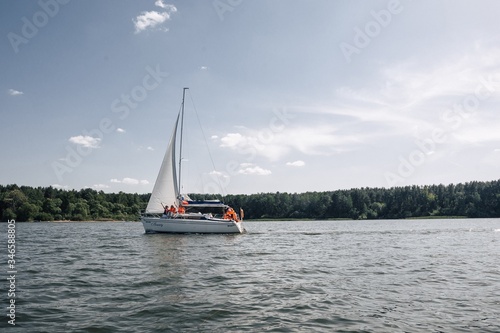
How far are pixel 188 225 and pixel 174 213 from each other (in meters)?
2.22

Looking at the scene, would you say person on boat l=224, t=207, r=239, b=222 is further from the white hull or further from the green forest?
the green forest

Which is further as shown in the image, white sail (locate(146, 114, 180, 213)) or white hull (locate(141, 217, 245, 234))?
white sail (locate(146, 114, 180, 213))

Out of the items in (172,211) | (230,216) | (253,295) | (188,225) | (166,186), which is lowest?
(253,295)

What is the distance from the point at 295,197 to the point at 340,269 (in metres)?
148

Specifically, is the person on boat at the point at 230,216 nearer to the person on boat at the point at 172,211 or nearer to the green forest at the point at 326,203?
the person on boat at the point at 172,211

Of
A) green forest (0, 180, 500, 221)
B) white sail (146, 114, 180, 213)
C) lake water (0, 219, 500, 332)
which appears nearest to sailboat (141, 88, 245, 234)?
white sail (146, 114, 180, 213)

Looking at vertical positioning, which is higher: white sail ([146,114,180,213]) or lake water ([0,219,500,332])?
white sail ([146,114,180,213])

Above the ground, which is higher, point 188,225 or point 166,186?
point 166,186

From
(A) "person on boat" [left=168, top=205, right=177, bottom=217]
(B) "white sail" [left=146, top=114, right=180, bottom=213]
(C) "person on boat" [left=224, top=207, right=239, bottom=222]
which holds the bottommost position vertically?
(C) "person on boat" [left=224, top=207, right=239, bottom=222]

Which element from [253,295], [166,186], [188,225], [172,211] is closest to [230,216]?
[188,225]

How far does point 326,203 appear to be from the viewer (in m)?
151

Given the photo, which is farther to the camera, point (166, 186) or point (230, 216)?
point (230, 216)

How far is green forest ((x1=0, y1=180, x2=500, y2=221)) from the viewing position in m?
130

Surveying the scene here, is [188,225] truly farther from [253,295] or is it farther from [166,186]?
[253,295]
